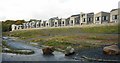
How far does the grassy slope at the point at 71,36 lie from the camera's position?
12172 millimetres

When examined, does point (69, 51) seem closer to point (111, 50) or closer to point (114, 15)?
point (111, 50)

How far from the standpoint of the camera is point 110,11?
12.9 meters

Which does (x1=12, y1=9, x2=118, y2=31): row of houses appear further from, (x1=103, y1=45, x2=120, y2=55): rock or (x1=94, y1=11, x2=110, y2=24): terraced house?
(x1=103, y1=45, x2=120, y2=55): rock

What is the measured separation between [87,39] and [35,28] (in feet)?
9.39

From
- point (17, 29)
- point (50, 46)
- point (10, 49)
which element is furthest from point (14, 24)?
point (50, 46)

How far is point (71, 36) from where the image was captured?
495 inches

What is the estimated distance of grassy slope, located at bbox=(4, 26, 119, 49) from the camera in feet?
39.9

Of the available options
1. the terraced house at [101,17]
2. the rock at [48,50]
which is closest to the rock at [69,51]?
the rock at [48,50]

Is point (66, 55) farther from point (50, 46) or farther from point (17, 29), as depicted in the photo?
point (17, 29)

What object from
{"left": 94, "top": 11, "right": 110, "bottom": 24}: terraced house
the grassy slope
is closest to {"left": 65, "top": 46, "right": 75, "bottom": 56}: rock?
the grassy slope

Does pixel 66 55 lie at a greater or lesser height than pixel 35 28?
lesser

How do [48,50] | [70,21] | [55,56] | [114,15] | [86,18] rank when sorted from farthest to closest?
[86,18] → [70,21] → [114,15] → [48,50] → [55,56]

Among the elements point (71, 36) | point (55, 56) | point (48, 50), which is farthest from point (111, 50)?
point (48, 50)

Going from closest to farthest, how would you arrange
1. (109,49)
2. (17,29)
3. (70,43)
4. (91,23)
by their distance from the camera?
(109,49)
(70,43)
(17,29)
(91,23)
